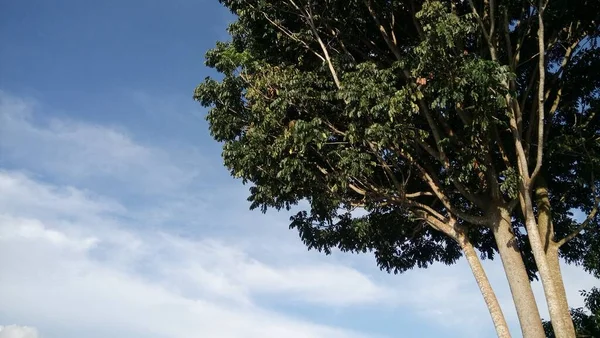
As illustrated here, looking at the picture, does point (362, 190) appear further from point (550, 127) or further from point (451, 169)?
point (550, 127)

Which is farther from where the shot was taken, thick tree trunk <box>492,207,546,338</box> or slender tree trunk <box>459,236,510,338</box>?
slender tree trunk <box>459,236,510,338</box>

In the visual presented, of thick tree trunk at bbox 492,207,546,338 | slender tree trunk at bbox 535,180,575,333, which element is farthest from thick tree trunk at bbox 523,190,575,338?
thick tree trunk at bbox 492,207,546,338

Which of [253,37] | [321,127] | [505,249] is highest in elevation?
[253,37]

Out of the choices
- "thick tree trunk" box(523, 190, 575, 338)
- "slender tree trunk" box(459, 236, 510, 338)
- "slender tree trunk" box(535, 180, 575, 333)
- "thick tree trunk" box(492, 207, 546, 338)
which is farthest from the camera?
"slender tree trunk" box(459, 236, 510, 338)

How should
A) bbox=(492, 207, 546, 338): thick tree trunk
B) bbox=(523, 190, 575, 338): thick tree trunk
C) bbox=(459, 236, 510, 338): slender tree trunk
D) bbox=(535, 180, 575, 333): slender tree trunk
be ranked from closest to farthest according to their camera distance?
bbox=(523, 190, 575, 338): thick tree trunk
bbox=(535, 180, 575, 333): slender tree trunk
bbox=(492, 207, 546, 338): thick tree trunk
bbox=(459, 236, 510, 338): slender tree trunk

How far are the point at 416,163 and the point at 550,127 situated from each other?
4.34 metres

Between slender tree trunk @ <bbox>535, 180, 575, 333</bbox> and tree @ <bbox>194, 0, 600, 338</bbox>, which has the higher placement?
tree @ <bbox>194, 0, 600, 338</bbox>

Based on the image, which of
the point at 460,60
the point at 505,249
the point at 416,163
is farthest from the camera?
the point at 416,163

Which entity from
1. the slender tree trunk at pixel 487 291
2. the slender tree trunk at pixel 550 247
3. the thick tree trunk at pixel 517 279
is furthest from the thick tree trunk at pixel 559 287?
the slender tree trunk at pixel 487 291

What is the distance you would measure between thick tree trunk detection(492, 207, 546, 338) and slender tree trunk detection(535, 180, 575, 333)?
0.56 metres

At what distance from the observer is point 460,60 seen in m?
11.5

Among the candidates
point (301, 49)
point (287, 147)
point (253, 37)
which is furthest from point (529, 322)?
point (253, 37)

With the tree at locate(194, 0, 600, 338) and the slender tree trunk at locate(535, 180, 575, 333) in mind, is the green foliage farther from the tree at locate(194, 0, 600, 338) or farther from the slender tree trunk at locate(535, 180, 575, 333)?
the slender tree trunk at locate(535, 180, 575, 333)

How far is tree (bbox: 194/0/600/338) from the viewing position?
11508mm
